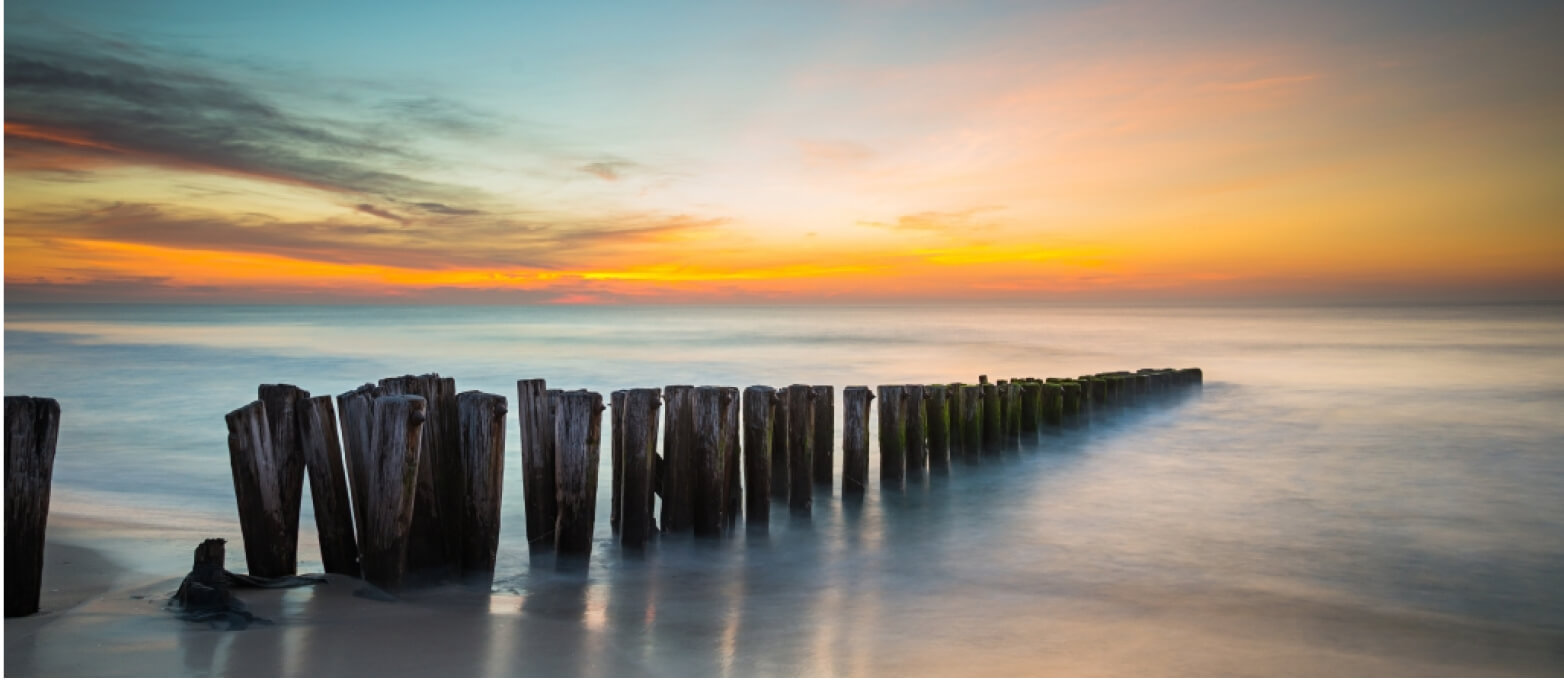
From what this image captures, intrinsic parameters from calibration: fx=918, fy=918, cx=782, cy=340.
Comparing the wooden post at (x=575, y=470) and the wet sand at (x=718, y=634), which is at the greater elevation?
the wooden post at (x=575, y=470)

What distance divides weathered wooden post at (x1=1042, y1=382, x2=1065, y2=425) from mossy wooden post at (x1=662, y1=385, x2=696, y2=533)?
22.1ft

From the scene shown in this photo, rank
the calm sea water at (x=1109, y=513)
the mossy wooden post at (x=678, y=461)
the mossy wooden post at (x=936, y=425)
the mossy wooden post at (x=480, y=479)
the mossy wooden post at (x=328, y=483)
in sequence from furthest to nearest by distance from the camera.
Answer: the mossy wooden post at (x=936, y=425), the mossy wooden post at (x=678, y=461), the calm sea water at (x=1109, y=513), the mossy wooden post at (x=480, y=479), the mossy wooden post at (x=328, y=483)

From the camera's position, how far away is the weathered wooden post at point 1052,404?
1177cm

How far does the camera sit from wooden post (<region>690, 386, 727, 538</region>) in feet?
20.4

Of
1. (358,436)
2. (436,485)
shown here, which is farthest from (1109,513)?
(358,436)

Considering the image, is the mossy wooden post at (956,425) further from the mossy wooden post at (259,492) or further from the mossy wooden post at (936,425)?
the mossy wooden post at (259,492)

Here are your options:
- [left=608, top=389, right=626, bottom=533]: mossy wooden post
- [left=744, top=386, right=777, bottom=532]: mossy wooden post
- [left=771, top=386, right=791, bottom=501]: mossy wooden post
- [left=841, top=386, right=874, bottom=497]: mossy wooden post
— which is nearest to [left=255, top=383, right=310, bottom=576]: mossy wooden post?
[left=608, top=389, right=626, bottom=533]: mossy wooden post

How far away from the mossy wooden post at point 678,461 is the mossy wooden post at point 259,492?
2.35 metres

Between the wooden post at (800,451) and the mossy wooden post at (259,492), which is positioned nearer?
the mossy wooden post at (259,492)

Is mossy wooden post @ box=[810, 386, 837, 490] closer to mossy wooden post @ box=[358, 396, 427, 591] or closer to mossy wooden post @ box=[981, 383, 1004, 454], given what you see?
mossy wooden post @ box=[981, 383, 1004, 454]

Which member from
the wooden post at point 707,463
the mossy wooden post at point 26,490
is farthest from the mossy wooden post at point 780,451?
the mossy wooden post at point 26,490

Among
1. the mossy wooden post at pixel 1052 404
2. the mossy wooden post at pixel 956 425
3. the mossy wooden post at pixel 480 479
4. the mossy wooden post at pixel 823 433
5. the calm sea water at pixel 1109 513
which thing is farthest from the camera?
the mossy wooden post at pixel 1052 404

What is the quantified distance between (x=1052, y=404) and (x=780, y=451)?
18.4 ft

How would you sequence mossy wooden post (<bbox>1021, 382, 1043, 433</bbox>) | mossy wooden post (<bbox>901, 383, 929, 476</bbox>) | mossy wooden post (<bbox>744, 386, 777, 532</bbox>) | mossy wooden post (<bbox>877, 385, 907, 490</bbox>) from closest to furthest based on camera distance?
mossy wooden post (<bbox>744, 386, 777, 532</bbox>), mossy wooden post (<bbox>877, 385, 907, 490</bbox>), mossy wooden post (<bbox>901, 383, 929, 476</bbox>), mossy wooden post (<bbox>1021, 382, 1043, 433</bbox>)
